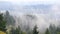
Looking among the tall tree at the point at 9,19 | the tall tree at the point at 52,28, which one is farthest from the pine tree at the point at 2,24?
the tall tree at the point at 52,28

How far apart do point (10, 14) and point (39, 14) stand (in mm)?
241

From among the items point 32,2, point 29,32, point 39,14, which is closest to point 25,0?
point 32,2

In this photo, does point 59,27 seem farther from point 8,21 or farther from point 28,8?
point 8,21

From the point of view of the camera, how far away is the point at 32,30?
1023 mm

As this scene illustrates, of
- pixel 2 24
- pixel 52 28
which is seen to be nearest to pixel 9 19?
pixel 2 24

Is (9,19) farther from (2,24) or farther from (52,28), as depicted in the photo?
(52,28)

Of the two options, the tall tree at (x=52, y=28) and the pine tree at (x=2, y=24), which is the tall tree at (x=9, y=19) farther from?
the tall tree at (x=52, y=28)

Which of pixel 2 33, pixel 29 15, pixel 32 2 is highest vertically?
pixel 32 2

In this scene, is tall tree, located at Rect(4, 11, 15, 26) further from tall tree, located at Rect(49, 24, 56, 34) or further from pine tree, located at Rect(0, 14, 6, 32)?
tall tree, located at Rect(49, 24, 56, 34)

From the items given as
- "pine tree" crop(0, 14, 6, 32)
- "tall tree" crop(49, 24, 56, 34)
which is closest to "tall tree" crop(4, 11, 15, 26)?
"pine tree" crop(0, 14, 6, 32)

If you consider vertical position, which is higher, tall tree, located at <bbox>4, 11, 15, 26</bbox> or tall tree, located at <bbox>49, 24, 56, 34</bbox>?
tall tree, located at <bbox>4, 11, 15, 26</bbox>

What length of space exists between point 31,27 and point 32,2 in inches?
8.3

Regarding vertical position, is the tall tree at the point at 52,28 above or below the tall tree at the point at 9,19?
below

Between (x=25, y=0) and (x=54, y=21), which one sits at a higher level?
(x=25, y=0)
